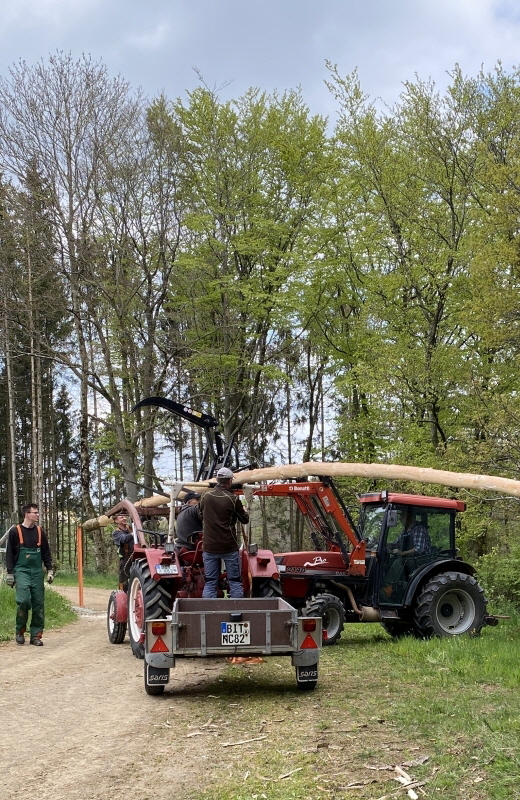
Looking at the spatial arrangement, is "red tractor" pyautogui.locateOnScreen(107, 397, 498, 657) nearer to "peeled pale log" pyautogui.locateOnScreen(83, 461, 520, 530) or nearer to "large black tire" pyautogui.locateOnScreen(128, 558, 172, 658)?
"peeled pale log" pyautogui.locateOnScreen(83, 461, 520, 530)

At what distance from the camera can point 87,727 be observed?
658cm

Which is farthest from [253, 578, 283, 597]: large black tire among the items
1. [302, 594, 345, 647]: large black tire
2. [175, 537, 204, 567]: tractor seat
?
[302, 594, 345, 647]: large black tire

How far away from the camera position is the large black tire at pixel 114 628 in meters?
12.0

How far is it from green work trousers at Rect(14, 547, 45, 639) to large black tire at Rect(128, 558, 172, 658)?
6.30 feet

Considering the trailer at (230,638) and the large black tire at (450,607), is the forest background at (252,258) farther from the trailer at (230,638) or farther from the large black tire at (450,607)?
the trailer at (230,638)

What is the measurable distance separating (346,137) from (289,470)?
14.9 meters

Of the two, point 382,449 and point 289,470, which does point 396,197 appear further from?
point 289,470

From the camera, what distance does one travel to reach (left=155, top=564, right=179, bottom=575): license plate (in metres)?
9.25

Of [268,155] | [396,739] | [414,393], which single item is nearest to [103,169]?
[268,155]

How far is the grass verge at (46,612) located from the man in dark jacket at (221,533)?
5.00 m

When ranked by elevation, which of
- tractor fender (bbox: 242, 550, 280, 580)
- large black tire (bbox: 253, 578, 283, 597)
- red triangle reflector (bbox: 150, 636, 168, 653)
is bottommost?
red triangle reflector (bbox: 150, 636, 168, 653)

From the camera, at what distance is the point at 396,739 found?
5691mm

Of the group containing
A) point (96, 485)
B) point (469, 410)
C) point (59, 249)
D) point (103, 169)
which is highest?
point (103, 169)

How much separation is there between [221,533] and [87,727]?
2.81 meters
